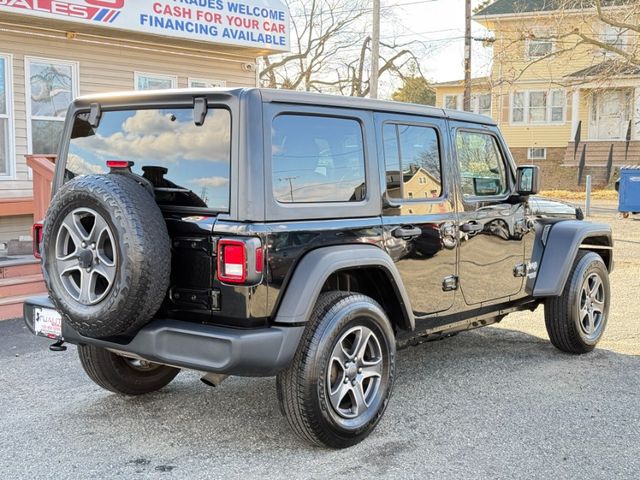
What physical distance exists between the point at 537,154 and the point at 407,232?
29.3 metres

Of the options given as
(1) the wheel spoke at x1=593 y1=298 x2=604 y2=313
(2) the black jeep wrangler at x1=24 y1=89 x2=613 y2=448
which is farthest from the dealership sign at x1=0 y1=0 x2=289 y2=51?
(1) the wheel spoke at x1=593 y1=298 x2=604 y2=313

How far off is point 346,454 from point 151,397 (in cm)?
164

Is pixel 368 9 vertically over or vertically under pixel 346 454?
over

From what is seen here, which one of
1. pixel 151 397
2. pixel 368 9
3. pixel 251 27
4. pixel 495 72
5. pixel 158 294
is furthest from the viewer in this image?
pixel 368 9

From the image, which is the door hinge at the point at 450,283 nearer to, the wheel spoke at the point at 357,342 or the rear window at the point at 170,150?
the wheel spoke at the point at 357,342

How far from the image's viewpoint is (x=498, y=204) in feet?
17.5

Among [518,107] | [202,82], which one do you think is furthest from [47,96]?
[518,107]

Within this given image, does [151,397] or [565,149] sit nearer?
[151,397]

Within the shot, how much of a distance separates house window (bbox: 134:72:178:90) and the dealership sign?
3.84ft

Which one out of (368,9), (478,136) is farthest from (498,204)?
(368,9)

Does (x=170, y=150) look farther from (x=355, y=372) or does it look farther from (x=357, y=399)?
(x=357, y=399)

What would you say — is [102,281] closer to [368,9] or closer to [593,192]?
[593,192]

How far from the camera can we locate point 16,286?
7.51 meters

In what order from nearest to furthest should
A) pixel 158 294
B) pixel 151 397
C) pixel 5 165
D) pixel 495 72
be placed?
pixel 158 294, pixel 151 397, pixel 5 165, pixel 495 72
